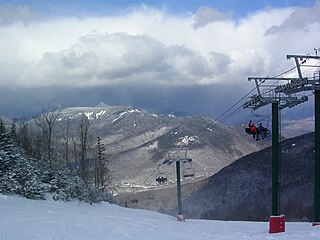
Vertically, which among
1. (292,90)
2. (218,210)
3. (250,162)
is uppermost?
(292,90)

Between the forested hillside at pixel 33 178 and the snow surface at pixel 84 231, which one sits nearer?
the snow surface at pixel 84 231

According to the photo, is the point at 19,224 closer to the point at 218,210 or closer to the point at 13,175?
the point at 13,175

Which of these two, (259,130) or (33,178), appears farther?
(33,178)

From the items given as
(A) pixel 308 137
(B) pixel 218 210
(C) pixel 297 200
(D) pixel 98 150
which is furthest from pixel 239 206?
(D) pixel 98 150

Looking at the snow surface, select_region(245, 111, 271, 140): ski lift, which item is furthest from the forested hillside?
select_region(245, 111, 271, 140): ski lift

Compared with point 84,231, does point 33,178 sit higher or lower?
higher

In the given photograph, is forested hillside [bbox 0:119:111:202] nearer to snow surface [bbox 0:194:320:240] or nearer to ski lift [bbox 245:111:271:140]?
snow surface [bbox 0:194:320:240]

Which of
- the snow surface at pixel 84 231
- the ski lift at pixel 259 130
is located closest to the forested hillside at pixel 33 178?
the snow surface at pixel 84 231

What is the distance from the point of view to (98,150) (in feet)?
218

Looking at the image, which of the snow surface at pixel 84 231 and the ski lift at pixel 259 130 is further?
the ski lift at pixel 259 130

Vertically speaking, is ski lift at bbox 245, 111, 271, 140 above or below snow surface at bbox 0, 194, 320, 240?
above

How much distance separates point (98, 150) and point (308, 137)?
7700cm

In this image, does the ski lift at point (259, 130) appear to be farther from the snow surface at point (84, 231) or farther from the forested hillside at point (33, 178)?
the forested hillside at point (33, 178)

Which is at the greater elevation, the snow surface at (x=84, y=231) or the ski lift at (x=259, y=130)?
the ski lift at (x=259, y=130)
